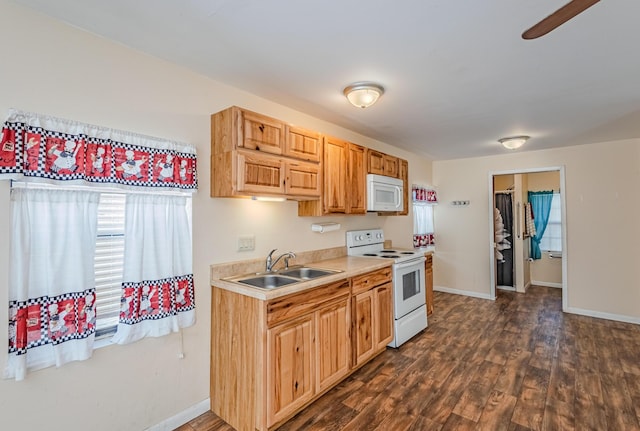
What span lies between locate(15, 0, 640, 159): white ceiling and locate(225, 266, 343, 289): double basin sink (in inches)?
59.2

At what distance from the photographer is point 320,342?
2.38 m

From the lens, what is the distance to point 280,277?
257 cm

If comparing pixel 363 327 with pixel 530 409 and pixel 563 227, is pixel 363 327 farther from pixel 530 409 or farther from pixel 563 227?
pixel 563 227

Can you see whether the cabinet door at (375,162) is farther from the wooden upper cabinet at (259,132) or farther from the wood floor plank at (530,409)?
the wood floor plank at (530,409)

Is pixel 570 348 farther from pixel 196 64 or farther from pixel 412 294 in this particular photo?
pixel 196 64

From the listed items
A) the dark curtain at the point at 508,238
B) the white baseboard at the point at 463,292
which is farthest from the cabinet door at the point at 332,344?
the dark curtain at the point at 508,238

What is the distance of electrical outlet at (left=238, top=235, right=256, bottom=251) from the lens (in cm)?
253

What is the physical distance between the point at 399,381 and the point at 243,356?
1.42 meters

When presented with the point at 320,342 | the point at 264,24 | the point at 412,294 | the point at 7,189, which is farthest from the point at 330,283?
the point at 7,189

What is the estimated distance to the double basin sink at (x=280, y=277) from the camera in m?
2.40

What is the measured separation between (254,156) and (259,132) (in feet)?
0.65

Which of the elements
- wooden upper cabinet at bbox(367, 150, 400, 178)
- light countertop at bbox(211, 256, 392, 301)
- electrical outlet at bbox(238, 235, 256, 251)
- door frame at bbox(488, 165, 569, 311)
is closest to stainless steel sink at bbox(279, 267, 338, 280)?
light countertop at bbox(211, 256, 392, 301)

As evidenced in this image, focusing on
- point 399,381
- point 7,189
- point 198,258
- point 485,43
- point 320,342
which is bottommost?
point 399,381

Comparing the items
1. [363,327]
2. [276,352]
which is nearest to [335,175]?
[363,327]
